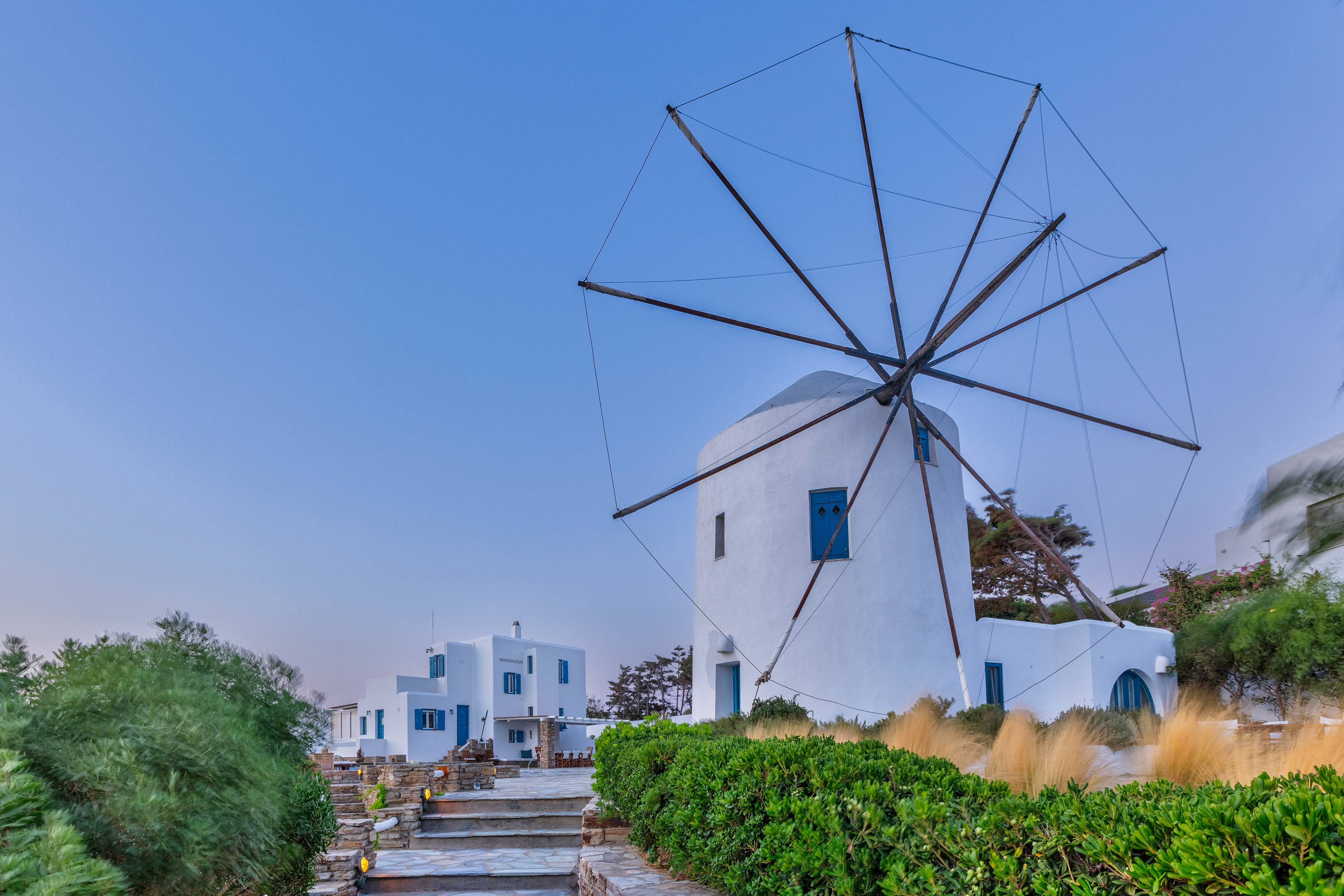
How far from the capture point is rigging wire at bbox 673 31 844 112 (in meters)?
10.7

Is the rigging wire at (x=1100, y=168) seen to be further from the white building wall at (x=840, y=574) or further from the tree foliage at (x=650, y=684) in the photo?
the tree foliage at (x=650, y=684)

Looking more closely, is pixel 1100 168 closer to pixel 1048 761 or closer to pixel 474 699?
pixel 1048 761

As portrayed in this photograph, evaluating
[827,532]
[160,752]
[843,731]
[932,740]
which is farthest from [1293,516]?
[827,532]

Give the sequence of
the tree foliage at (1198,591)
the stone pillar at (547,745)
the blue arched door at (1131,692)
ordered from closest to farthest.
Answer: the blue arched door at (1131,692) < the tree foliage at (1198,591) < the stone pillar at (547,745)

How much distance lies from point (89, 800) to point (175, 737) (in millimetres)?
293

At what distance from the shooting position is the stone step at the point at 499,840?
1005 centimetres

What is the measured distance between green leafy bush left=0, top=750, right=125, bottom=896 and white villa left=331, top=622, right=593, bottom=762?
1055 inches

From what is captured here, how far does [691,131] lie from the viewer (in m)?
11.7

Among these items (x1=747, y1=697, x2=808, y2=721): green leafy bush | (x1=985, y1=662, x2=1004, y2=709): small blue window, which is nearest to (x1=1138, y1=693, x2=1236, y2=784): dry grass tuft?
(x1=747, y1=697, x2=808, y2=721): green leafy bush

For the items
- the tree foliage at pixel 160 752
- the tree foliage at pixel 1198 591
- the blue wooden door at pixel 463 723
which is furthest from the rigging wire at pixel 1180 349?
the blue wooden door at pixel 463 723

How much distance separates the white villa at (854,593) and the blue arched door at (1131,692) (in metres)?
0.04

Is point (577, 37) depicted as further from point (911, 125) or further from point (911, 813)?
point (911, 813)

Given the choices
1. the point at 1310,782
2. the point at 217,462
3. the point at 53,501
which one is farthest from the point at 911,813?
the point at 217,462

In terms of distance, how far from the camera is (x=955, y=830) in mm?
2996
